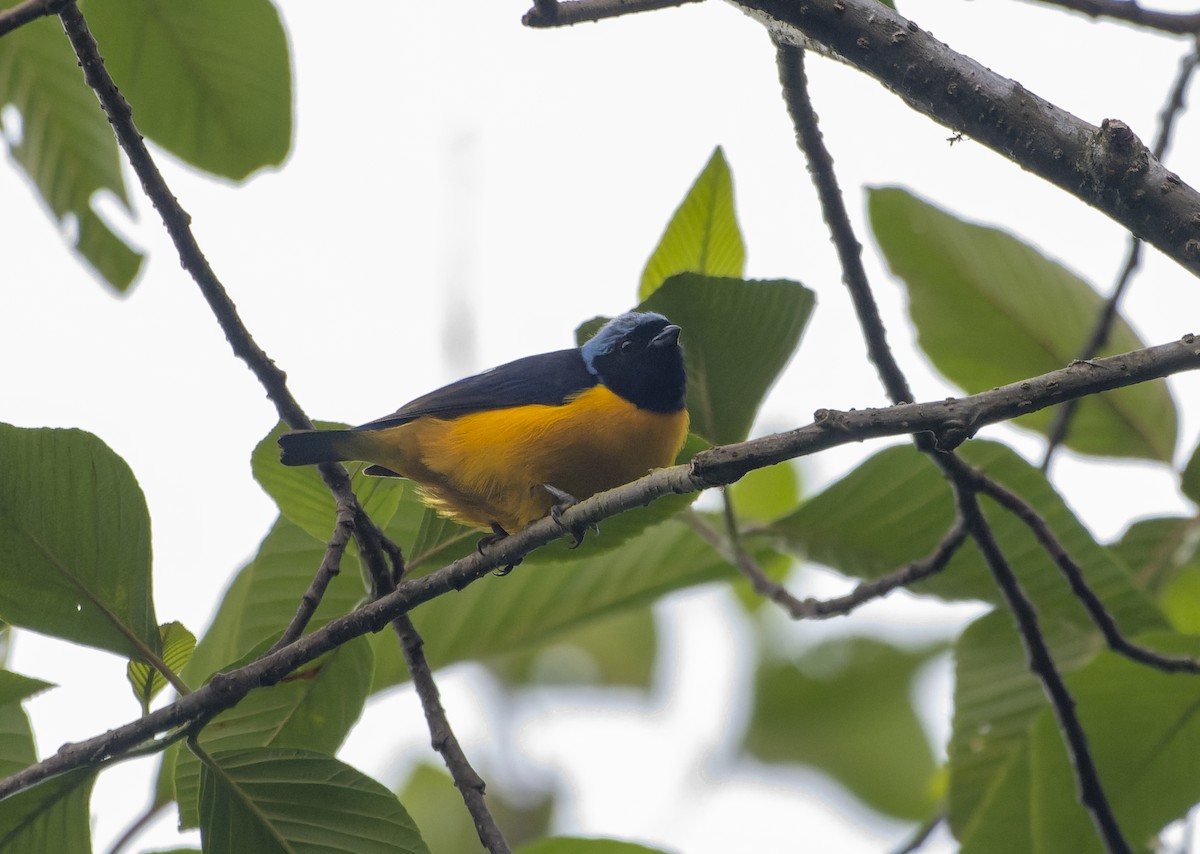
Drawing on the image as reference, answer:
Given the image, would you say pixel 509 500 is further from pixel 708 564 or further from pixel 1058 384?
pixel 1058 384

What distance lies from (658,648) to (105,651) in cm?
505

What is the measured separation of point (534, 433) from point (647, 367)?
0.71 meters

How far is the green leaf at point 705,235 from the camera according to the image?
375 cm

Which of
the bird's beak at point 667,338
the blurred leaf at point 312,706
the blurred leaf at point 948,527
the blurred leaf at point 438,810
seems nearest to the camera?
the blurred leaf at point 312,706

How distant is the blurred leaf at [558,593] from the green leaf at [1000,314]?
4.16 feet

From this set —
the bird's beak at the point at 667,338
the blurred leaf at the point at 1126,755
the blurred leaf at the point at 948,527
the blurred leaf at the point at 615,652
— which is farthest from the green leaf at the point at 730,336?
the blurred leaf at the point at 615,652

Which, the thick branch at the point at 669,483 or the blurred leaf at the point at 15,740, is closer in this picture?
the thick branch at the point at 669,483

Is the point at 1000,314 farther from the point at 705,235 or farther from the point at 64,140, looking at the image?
the point at 64,140

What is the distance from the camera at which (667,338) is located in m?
4.70

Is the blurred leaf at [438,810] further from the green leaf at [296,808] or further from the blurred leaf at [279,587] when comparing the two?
the green leaf at [296,808]

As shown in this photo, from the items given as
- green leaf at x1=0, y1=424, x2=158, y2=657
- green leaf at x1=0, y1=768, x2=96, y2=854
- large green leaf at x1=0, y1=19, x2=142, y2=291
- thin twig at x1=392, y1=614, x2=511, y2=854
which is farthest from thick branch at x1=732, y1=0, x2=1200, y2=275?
large green leaf at x1=0, y1=19, x2=142, y2=291

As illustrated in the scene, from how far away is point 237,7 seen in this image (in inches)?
155

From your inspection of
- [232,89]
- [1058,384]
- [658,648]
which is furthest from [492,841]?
[658,648]

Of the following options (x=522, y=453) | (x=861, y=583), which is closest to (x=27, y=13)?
(x=522, y=453)
